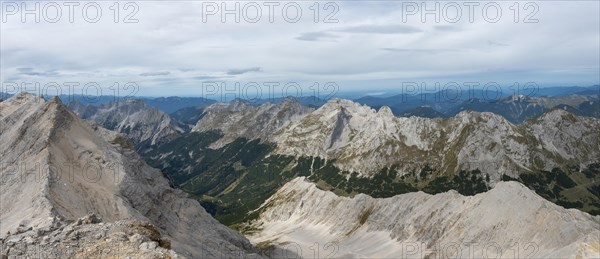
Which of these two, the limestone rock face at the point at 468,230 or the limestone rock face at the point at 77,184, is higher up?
the limestone rock face at the point at 77,184

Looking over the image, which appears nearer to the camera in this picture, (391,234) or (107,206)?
(107,206)

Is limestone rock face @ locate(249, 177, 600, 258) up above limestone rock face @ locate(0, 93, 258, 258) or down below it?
below

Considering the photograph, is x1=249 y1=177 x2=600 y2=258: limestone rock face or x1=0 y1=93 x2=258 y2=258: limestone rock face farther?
x1=249 y1=177 x2=600 y2=258: limestone rock face

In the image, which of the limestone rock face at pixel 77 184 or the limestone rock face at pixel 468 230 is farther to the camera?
the limestone rock face at pixel 468 230

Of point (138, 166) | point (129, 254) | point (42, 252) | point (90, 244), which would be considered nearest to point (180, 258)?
point (129, 254)

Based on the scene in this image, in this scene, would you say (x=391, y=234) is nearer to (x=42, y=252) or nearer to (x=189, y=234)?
(x=189, y=234)
